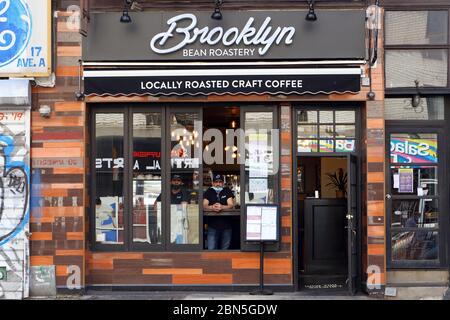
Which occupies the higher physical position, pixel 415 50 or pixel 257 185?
pixel 415 50

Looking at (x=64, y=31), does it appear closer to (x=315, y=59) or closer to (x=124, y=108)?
(x=124, y=108)

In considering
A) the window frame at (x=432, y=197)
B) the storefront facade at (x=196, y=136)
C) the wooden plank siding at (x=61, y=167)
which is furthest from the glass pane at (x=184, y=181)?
the window frame at (x=432, y=197)

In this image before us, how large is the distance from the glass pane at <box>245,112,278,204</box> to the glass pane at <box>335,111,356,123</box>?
3.50 feet

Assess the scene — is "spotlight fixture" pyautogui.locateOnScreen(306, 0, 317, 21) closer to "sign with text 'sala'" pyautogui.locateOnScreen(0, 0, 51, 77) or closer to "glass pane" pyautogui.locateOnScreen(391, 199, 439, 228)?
"glass pane" pyautogui.locateOnScreen(391, 199, 439, 228)

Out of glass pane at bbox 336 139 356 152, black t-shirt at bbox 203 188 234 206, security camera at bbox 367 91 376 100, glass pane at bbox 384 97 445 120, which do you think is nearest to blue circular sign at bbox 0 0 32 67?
black t-shirt at bbox 203 188 234 206

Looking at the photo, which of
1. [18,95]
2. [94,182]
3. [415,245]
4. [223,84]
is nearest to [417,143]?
[415,245]

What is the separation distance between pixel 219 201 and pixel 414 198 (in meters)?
3.10

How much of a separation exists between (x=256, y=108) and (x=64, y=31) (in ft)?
10.6

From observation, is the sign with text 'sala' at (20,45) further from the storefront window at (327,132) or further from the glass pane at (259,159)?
the storefront window at (327,132)

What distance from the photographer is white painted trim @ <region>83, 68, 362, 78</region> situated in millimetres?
10086

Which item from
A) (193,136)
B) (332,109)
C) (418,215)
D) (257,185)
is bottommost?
(418,215)

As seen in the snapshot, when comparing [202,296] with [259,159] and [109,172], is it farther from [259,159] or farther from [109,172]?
[109,172]

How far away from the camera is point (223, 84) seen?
33.1 feet

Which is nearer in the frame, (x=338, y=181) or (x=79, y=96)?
(x=79, y=96)
